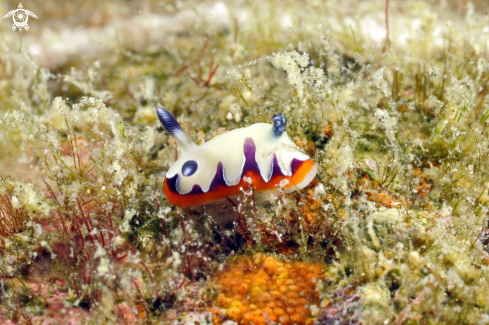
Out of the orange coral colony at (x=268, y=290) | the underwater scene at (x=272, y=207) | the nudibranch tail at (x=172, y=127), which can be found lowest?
the orange coral colony at (x=268, y=290)

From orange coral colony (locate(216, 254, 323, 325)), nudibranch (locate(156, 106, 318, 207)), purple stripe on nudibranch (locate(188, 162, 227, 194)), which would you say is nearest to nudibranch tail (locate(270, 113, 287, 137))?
nudibranch (locate(156, 106, 318, 207))

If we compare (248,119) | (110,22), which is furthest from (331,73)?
(110,22)

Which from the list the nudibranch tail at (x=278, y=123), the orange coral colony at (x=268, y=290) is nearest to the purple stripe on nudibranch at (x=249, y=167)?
the nudibranch tail at (x=278, y=123)

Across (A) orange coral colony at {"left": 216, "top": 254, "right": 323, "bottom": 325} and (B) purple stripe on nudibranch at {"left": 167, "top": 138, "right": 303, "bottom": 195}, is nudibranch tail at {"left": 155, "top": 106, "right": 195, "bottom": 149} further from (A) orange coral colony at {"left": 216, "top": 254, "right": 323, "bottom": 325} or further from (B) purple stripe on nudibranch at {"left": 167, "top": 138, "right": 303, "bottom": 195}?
(A) orange coral colony at {"left": 216, "top": 254, "right": 323, "bottom": 325}

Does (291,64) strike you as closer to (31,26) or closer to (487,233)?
(487,233)

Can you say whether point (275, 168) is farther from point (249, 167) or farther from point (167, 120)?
point (167, 120)

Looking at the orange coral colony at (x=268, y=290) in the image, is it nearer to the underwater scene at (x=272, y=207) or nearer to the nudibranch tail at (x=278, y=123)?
the underwater scene at (x=272, y=207)
